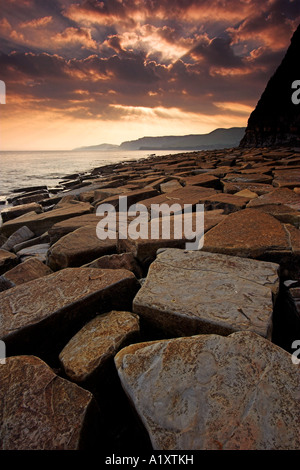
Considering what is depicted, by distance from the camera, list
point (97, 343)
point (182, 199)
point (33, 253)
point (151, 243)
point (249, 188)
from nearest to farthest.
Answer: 1. point (97, 343)
2. point (151, 243)
3. point (33, 253)
4. point (182, 199)
5. point (249, 188)

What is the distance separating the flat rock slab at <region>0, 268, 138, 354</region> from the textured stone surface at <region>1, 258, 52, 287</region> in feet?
0.60

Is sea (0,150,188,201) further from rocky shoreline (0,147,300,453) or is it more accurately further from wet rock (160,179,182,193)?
rocky shoreline (0,147,300,453)

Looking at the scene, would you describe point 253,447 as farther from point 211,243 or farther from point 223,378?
point 211,243

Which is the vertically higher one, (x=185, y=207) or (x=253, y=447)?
(x=185, y=207)

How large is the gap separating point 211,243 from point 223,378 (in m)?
0.82

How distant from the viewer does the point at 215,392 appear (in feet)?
2.02

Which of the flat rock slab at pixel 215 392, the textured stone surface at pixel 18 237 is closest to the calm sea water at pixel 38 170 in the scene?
the textured stone surface at pixel 18 237

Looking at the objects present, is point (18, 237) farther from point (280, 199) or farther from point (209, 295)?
point (280, 199)

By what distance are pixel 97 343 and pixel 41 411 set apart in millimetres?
259

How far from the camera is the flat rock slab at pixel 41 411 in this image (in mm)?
586

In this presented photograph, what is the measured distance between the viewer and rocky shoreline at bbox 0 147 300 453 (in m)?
0.58

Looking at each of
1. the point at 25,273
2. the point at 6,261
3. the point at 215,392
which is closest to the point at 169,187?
the point at 6,261

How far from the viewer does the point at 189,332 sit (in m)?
0.87
